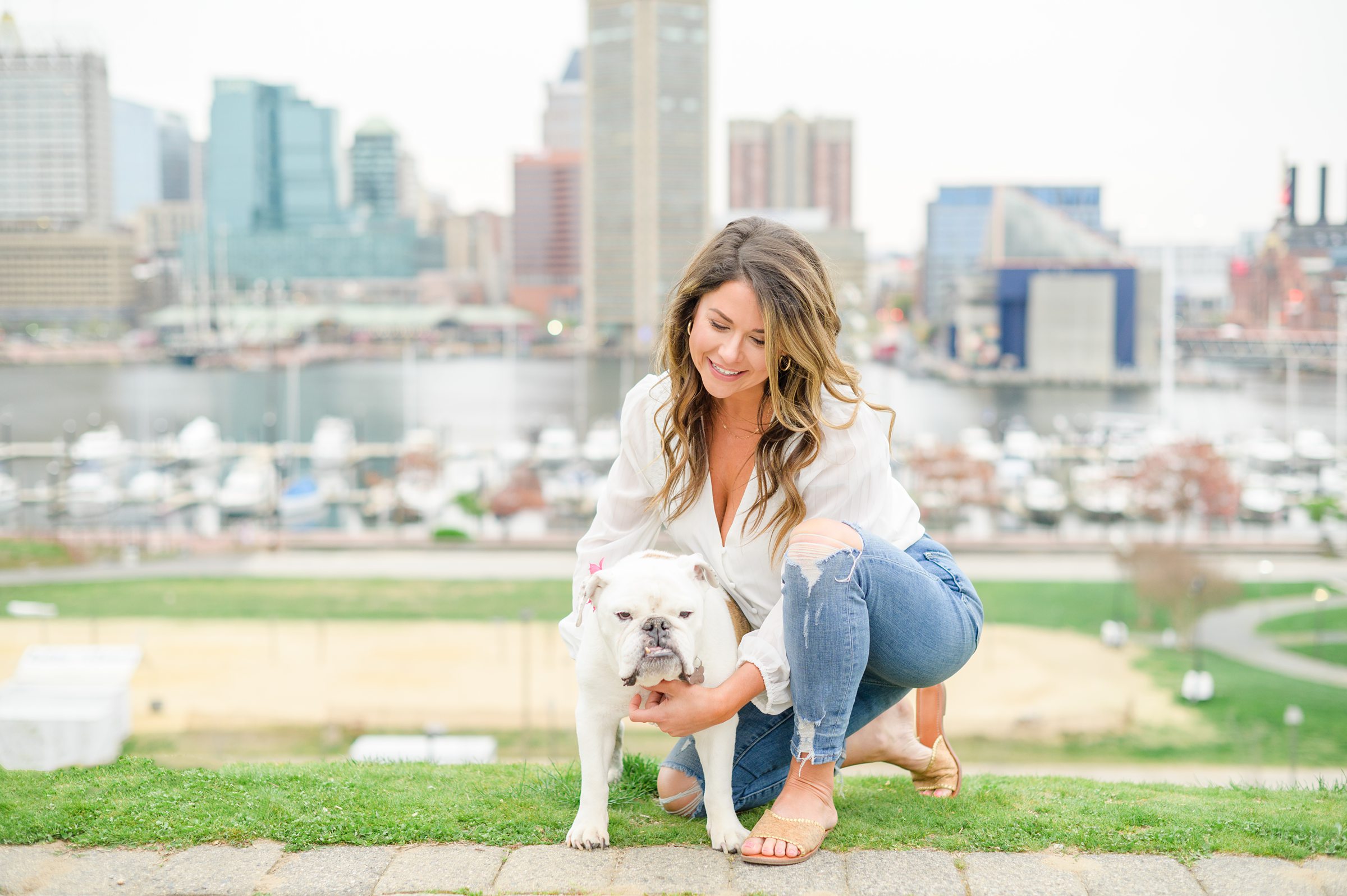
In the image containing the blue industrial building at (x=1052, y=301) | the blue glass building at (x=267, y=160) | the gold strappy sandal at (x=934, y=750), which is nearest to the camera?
the gold strappy sandal at (x=934, y=750)

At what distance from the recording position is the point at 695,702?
1.65 meters

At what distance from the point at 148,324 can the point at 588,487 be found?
48.1m

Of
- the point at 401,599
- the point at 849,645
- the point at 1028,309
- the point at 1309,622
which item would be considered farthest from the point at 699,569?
the point at 1028,309

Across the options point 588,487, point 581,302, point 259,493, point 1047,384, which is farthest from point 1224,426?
point 581,302

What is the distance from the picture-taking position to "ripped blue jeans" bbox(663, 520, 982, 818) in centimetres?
162

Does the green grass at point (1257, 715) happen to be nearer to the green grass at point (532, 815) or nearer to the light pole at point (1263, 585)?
the light pole at point (1263, 585)

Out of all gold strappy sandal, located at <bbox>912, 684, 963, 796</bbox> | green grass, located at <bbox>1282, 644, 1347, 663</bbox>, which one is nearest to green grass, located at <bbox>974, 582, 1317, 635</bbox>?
green grass, located at <bbox>1282, 644, 1347, 663</bbox>

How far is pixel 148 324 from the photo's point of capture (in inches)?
2456

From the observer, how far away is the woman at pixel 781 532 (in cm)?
166

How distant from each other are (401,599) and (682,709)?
14.0 meters

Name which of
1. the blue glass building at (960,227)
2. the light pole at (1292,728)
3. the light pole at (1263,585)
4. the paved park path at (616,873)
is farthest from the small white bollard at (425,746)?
the blue glass building at (960,227)

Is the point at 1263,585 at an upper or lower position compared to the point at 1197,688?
lower

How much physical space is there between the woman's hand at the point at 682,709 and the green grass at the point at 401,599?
12372mm

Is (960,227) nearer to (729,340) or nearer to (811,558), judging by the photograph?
(729,340)
